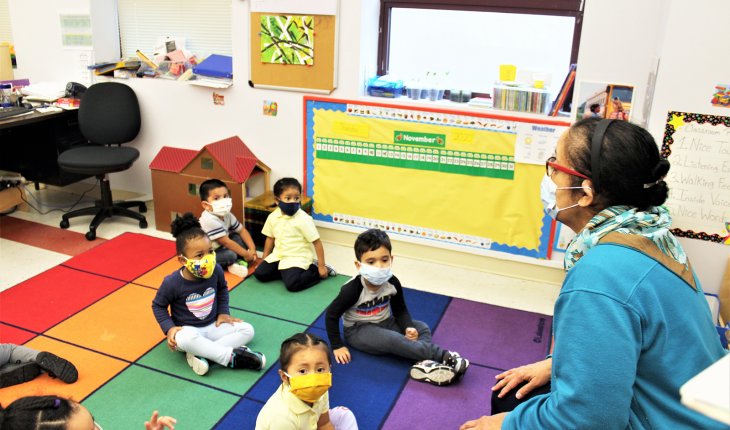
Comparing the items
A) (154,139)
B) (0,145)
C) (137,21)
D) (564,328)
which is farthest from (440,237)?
(0,145)

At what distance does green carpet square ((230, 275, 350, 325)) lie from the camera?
3.48m

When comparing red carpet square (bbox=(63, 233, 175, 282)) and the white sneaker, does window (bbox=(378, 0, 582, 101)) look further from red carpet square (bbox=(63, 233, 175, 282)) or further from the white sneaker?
red carpet square (bbox=(63, 233, 175, 282))

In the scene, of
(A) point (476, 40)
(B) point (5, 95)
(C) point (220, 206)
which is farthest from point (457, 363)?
(B) point (5, 95)

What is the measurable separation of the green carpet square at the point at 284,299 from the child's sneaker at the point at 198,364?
2.04 feet

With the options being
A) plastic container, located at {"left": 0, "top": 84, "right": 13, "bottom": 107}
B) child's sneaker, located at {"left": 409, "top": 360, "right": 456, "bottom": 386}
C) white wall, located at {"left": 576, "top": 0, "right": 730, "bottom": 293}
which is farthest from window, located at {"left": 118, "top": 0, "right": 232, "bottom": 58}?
child's sneaker, located at {"left": 409, "top": 360, "right": 456, "bottom": 386}

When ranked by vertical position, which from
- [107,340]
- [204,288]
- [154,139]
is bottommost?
[107,340]

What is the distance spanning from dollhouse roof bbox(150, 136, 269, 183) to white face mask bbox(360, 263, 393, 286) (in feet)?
5.47

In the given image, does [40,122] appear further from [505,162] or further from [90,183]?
[505,162]

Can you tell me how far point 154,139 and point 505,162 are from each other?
9.44 ft

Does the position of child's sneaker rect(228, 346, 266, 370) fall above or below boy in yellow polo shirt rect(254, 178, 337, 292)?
below

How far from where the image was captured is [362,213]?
4.43 m

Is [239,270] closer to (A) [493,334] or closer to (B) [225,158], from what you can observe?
(B) [225,158]

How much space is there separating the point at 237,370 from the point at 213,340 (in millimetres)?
206

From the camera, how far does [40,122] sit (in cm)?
477
